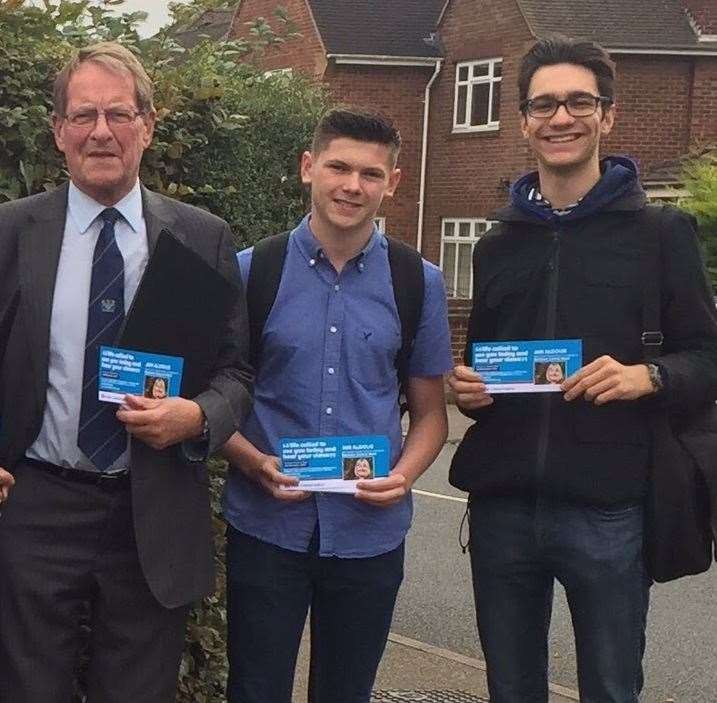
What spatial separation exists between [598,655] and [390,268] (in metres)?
1.20

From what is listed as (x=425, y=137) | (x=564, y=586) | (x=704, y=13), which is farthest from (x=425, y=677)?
(x=704, y=13)

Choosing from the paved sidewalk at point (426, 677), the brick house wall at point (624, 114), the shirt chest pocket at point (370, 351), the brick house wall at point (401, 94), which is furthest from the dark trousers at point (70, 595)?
the brick house wall at point (401, 94)

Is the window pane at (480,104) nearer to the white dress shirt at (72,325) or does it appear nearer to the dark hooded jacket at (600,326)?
the dark hooded jacket at (600,326)

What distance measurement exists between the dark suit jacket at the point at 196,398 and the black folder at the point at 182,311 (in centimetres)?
7

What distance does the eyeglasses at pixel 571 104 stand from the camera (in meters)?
3.21

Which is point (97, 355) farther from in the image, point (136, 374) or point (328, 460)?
point (328, 460)

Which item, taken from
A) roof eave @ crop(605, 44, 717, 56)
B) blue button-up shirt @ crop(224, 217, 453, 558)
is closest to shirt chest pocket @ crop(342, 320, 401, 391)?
blue button-up shirt @ crop(224, 217, 453, 558)

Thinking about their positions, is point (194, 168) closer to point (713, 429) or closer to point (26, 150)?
point (26, 150)

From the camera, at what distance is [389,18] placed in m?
25.5

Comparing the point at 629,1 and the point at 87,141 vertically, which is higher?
the point at 629,1

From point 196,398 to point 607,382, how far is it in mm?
1042

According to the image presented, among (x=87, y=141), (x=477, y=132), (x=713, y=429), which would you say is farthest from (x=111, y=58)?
(x=477, y=132)

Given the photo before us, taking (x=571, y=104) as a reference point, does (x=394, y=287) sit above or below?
below

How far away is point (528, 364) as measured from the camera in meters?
3.15
